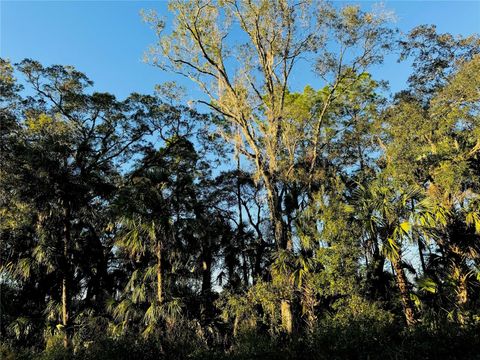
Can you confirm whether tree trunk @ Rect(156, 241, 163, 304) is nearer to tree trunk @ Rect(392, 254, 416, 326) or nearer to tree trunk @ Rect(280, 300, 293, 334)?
tree trunk @ Rect(280, 300, 293, 334)

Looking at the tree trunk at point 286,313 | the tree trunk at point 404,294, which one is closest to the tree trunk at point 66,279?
the tree trunk at point 286,313

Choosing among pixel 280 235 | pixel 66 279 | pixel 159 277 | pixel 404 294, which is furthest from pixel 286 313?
pixel 66 279

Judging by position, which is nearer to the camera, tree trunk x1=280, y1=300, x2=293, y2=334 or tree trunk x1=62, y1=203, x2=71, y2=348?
tree trunk x1=280, y1=300, x2=293, y2=334

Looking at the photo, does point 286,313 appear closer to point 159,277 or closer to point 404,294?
point 404,294

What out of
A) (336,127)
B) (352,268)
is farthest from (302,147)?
(352,268)

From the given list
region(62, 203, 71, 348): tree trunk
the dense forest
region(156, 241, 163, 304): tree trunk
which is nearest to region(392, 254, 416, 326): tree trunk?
the dense forest

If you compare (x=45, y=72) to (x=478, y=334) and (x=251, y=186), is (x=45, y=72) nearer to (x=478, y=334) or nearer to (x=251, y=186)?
(x=251, y=186)

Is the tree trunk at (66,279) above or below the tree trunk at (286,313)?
above

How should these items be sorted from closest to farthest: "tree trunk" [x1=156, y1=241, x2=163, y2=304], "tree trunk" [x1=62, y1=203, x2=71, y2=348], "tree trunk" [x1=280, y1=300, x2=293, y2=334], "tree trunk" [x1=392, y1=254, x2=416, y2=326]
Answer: "tree trunk" [x1=392, y1=254, x2=416, y2=326]
"tree trunk" [x1=280, y1=300, x2=293, y2=334]
"tree trunk" [x1=62, y1=203, x2=71, y2=348]
"tree trunk" [x1=156, y1=241, x2=163, y2=304]

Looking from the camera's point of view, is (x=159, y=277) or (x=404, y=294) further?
(x=159, y=277)

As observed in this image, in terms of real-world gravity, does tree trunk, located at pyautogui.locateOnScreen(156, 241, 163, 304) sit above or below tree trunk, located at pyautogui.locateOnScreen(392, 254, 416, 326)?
above

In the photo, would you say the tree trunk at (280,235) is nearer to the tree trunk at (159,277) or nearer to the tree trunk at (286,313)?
the tree trunk at (286,313)

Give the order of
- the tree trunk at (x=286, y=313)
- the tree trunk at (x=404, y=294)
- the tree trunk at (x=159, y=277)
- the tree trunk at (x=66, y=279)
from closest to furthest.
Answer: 1. the tree trunk at (x=404, y=294)
2. the tree trunk at (x=286, y=313)
3. the tree trunk at (x=66, y=279)
4. the tree trunk at (x=159, y=277)

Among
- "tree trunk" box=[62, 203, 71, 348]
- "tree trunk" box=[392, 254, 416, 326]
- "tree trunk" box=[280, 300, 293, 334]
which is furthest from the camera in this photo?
"tree trunk" box=[62, 203, 71, 348]
